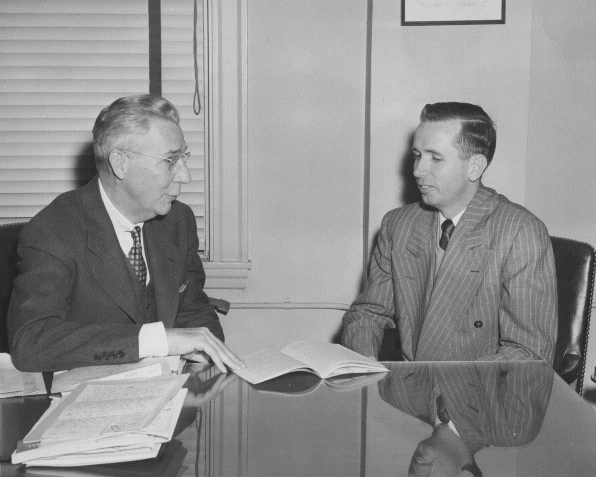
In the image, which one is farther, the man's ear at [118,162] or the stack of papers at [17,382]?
the man's ear at [118,162]

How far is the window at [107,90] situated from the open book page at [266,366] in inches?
55.5

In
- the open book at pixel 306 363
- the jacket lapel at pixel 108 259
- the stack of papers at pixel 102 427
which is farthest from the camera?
the jacket lapel at pixel 108 259

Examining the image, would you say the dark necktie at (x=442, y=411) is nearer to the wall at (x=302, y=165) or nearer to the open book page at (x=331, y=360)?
the open book page at (x=331, y=360)

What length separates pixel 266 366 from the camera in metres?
1.95

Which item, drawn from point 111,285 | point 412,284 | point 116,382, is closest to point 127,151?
point 111,285

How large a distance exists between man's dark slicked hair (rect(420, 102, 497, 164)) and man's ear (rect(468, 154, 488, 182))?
0.05ft

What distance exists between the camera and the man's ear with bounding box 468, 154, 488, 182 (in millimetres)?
2596

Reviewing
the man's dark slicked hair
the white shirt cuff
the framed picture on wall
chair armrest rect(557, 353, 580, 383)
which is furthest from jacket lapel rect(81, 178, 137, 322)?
the framed picture on wall

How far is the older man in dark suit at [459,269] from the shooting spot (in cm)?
242

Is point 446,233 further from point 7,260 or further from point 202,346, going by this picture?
point 7,260

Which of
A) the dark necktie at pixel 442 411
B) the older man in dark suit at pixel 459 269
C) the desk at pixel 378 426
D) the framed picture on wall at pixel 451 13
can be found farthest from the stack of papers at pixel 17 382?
the framed picture on wall at pixel 451 13

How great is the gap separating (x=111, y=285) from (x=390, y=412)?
40.5 inches

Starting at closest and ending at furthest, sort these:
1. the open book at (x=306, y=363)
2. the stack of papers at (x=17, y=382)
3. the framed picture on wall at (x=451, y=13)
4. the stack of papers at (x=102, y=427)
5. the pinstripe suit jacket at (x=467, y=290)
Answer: the stack of papers at (x=102, y=427), the stack of papers at (x=17, y=382), the open book at (x=306, y=363), the pinstripe suit jacket at (x=467, y=290), the framed picture on wall at (x=451, y=13)

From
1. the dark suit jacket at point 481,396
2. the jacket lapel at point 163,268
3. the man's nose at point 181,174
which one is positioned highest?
the man's nose at point 181,174
